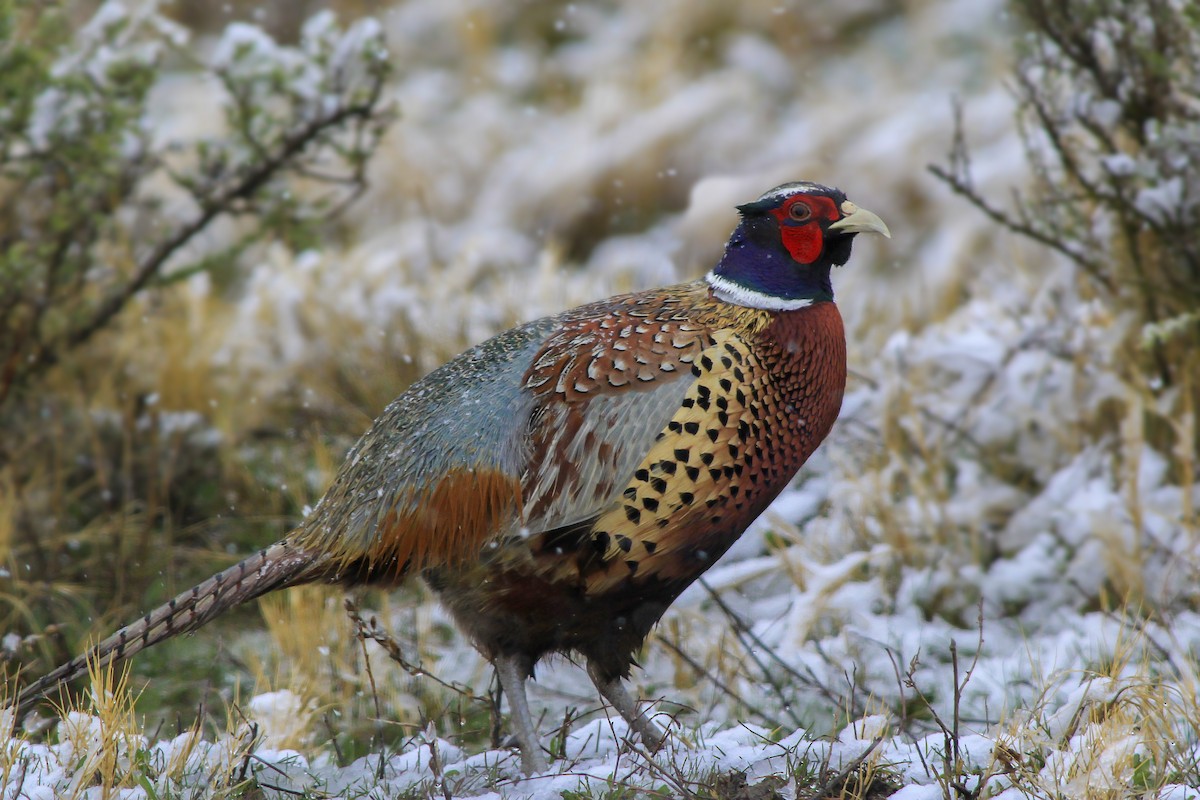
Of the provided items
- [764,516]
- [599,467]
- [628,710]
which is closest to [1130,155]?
[764,516]

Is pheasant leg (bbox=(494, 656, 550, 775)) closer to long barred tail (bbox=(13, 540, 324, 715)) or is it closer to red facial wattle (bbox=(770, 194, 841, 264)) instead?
long barred tail (bbox=(13, 540, 324, 715))

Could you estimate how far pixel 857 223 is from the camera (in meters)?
2.96

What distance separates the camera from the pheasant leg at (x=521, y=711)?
2.95m

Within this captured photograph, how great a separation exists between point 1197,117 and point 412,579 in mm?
3160

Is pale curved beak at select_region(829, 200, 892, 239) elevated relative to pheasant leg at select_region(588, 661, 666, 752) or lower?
elevated

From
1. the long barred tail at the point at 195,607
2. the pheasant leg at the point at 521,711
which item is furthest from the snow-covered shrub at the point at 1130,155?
the long barred tail at the point at 195,607

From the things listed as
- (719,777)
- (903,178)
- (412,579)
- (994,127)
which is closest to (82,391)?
(412,579)

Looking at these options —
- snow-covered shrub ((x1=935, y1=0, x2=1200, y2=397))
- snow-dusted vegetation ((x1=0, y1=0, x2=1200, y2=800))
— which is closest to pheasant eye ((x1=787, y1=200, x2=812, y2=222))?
snow-dusted vegetation ((x1=0, y1=0, x2=1200, y2=800))

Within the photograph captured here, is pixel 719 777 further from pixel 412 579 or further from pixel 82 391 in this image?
pixel 82 391

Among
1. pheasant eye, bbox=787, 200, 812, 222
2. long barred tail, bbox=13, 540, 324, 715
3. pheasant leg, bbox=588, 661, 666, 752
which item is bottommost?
pheasant leg, bbox=588, 661, 666, 752

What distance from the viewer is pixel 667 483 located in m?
2.84

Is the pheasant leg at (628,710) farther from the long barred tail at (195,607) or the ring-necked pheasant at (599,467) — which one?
the long barred tail at (195,607)

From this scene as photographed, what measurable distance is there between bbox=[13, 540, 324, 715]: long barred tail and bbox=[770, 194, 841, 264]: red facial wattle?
4.43ft

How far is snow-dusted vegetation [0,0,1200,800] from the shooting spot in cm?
290
